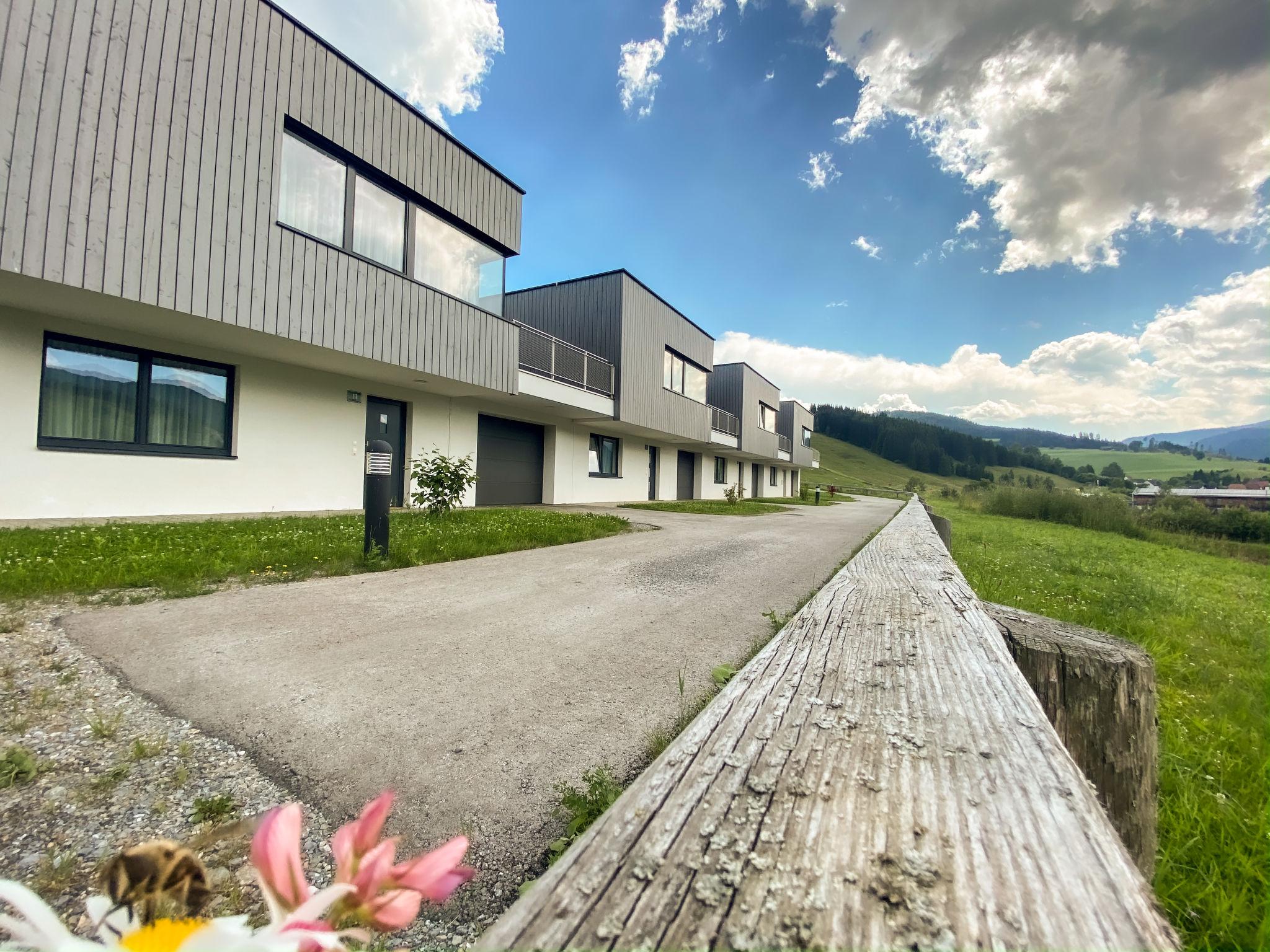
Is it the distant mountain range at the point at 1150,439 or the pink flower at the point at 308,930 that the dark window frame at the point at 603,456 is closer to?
the pink flower at the point at 308,930

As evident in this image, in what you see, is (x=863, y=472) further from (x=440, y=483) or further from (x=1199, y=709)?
(x=1199, y=709)

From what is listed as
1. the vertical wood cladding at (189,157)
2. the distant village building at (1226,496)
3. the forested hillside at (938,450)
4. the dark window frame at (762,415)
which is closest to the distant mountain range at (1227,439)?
the forested hillside at (938,450)

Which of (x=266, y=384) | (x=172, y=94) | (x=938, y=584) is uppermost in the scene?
(x=172, y=94)

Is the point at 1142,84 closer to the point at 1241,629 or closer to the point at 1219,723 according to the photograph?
the point at 1241,629

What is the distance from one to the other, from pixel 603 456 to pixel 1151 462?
108160mm

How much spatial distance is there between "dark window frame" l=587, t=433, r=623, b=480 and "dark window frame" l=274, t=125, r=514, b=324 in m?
6.92

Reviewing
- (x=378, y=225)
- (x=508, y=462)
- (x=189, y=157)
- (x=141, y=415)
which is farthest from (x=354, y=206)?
(x=508, y=462)

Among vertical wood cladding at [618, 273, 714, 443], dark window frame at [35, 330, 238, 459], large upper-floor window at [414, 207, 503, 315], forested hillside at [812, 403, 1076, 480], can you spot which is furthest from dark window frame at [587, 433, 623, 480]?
forested hillside at [812, 403, 1076, 480]

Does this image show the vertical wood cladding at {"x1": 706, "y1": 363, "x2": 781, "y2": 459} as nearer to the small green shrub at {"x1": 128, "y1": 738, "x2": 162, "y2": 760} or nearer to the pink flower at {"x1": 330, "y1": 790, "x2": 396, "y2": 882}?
the small green shrub at {"x1": 128, "y1": 738, "x2": 162, "y2": 760}

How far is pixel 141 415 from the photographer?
7.60m

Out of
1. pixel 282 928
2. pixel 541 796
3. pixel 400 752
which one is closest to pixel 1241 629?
pixel 541 796

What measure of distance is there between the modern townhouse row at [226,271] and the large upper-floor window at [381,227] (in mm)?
39

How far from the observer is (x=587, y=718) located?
2.28 m

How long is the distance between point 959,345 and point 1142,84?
123ft
